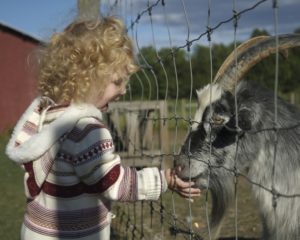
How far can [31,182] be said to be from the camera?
231cm

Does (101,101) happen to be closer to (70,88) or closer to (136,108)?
(70,88)

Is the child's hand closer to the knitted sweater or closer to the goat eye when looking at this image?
the knitted sweater

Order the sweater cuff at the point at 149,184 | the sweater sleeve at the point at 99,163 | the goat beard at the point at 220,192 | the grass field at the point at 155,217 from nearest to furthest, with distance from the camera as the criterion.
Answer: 1. the sweater sleeve at the point at 99,163
2. the sweater cuff at the point at 149,184
3. the goat beard at the point at 220,192
4. the grass field at the point at 155,217

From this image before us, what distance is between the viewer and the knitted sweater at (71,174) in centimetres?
217

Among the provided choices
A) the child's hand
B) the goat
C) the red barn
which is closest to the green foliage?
the red barn

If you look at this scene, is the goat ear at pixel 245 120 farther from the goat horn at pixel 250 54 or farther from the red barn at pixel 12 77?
the red barn at pixel 12 77

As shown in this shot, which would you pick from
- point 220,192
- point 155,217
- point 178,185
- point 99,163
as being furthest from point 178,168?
point 155,217

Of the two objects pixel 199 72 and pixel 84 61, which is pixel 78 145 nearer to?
pixel 84 61

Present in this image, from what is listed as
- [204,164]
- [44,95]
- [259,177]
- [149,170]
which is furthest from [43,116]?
[259,177]

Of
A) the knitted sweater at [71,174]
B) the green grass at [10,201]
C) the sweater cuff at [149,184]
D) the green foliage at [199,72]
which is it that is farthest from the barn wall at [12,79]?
the sweater cuff at [149,184]

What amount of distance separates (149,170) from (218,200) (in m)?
1.13

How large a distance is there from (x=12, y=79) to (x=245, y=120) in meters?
18.7

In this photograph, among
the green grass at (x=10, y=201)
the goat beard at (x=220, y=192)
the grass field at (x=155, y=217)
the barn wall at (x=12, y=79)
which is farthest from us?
the barn wall at (x=12, y=79)

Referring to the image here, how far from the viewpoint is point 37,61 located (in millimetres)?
2418
